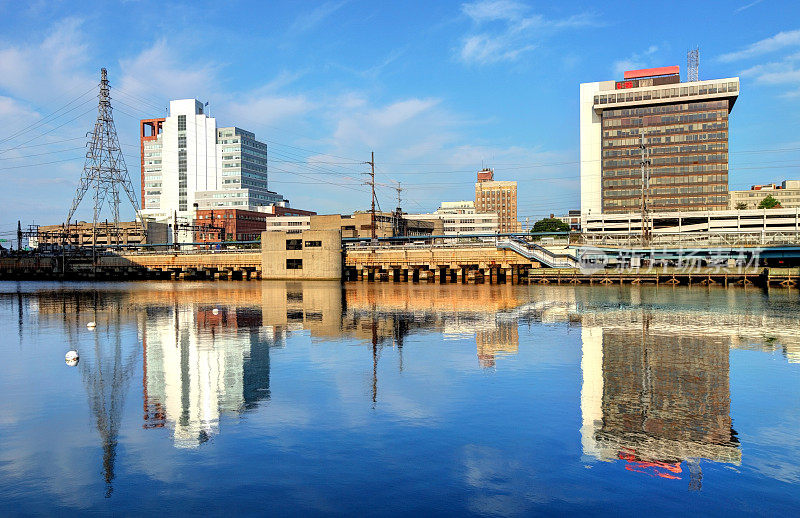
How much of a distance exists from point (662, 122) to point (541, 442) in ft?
691

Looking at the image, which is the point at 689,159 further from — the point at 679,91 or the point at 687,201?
the point at 679,91

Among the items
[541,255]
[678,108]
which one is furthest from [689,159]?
[541,255]

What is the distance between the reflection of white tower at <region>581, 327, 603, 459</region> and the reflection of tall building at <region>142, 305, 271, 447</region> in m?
7.77

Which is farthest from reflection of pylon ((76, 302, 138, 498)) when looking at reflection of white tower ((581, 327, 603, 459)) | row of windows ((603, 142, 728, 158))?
row of windows ((603, 142, 728, 158))

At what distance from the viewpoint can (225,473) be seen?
984 cm

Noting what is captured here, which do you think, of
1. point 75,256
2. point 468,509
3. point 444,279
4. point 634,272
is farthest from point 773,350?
point 75,256

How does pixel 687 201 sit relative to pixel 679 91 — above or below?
below

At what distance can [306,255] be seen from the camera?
292 feet

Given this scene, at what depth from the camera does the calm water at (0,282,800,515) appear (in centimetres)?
901

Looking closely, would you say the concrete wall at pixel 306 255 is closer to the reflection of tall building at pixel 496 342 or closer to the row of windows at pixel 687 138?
the reflection of tall building at pixel 496 342

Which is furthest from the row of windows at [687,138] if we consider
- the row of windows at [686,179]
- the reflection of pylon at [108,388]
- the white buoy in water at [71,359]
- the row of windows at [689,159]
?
the white buoy in water at [71,359]

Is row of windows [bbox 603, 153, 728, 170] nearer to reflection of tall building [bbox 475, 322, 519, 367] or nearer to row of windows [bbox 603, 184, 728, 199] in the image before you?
row of windows [bbox 603, 184, 728, 199]

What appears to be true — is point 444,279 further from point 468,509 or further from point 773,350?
point 468,509

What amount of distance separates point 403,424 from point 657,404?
6.30 metres
